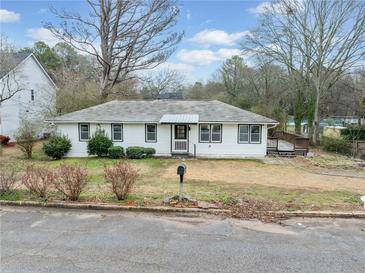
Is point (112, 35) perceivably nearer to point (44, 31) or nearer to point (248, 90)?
point (44, 31)

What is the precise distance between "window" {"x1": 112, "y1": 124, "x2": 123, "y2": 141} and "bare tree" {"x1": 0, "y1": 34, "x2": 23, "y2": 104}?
415 inches

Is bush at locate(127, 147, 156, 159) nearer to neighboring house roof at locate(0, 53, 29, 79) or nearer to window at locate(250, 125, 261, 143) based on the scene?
window at locate(250, 125, 261, 143)

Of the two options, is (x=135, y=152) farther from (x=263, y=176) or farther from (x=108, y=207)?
(x=108, y=207)

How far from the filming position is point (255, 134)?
62.2ft

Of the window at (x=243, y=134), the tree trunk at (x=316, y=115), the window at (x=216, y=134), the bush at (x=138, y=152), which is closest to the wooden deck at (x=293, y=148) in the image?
the window at (x=243, y=134)

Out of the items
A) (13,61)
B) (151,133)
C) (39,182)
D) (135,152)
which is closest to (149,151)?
(135,152)

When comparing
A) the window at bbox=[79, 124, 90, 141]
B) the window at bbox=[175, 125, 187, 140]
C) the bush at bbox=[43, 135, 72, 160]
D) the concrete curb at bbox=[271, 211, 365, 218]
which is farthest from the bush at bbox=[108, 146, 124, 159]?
the concrete curb at bbox=[271, 211, 365, 218]

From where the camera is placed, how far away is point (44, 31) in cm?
2673

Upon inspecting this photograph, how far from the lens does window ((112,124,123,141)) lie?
19.3 m

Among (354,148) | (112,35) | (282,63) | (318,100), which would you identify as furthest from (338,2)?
(112,35)

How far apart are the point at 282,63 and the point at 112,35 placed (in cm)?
1742

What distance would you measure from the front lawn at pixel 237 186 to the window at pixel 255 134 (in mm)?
2961

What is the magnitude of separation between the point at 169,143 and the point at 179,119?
76.7 inches

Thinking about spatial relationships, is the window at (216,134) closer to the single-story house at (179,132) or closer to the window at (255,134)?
the single-story house at (179,132)
